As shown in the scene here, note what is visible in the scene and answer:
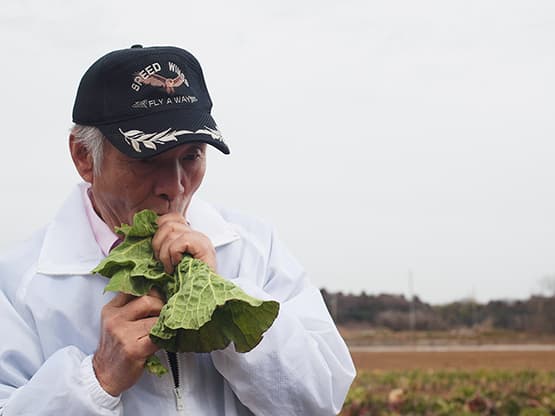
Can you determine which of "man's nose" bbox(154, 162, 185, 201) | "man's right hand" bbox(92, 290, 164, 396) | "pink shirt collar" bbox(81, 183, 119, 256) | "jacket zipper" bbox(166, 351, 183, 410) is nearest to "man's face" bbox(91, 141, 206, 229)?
"man's nose" bbox(154, 162, 185, 201)

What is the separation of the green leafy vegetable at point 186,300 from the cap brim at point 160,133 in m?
0.17

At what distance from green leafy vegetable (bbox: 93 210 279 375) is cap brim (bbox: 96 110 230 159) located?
0.57 feet

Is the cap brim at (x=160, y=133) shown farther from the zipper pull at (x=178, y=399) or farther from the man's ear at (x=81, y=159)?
the zipper pull at (x=178, y=399)

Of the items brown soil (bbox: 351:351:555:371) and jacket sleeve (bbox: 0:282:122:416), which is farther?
brown soil (bbox: 351:351:555:371)

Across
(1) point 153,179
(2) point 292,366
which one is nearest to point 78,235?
(1) point 153,179

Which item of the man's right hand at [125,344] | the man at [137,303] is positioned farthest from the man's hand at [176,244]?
the man's right hand at [125,344]

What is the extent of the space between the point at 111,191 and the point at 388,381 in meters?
8.18

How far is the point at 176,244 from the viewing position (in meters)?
2.36

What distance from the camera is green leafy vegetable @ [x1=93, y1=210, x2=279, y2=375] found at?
88.1 inches

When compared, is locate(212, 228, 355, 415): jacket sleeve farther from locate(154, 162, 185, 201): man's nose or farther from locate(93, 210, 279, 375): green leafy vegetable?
locate(154, 162, 185, 201): man's nose

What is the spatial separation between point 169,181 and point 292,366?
582 mm

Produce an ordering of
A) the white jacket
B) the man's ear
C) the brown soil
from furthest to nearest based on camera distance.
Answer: the brown soil
the man's ear
the white jacket

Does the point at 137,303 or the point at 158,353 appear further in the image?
the point at 158,353

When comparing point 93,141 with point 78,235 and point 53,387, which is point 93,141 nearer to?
point 78,235
